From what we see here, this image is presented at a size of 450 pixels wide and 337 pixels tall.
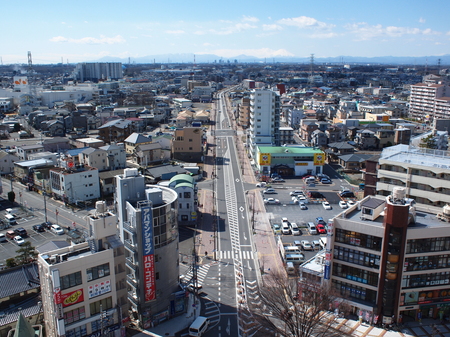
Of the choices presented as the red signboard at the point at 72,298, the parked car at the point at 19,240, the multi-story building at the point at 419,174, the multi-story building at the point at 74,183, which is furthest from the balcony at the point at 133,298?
the multi-story building at the point at 74,183

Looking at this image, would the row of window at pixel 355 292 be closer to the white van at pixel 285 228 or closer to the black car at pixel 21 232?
the white van at pixel 285 228

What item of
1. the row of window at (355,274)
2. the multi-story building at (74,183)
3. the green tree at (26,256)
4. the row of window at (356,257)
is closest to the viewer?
the row of window at (356,257)

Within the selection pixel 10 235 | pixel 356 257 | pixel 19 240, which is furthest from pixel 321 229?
pixel 10 235

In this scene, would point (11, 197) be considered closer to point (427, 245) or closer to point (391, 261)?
point (391, 261)

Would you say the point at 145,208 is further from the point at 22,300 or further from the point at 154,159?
the point at 154,159

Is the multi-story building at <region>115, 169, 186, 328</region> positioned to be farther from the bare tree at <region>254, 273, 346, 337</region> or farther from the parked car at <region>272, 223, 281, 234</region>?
the parked car at <region>272, 223, 281, 234</region>

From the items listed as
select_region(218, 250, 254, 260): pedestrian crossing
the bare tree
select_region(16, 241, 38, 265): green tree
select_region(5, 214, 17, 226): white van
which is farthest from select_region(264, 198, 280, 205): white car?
select_region(5, 214, 17, 226): white van
